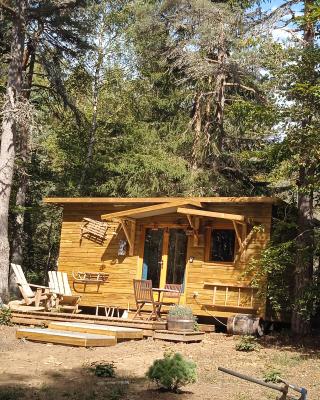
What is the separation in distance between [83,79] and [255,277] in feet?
36.7

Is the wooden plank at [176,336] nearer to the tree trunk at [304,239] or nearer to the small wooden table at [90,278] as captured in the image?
the tree trunk at [304,239]

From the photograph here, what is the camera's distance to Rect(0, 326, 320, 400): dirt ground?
19.3 ft

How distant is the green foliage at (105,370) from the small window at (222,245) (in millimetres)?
5270

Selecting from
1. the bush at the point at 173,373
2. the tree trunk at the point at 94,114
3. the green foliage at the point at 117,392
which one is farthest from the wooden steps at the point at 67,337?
the tree trunk at the point at 94,114

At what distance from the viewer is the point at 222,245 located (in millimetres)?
11969

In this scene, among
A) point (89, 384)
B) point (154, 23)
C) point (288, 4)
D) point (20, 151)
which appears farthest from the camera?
point (154, 23)

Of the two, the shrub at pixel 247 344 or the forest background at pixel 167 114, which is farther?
the forest background at pixel 167 114

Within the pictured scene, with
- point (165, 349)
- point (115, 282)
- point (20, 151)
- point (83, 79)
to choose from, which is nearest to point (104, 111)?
point (83, 79)

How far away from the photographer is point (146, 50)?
64.8 ft

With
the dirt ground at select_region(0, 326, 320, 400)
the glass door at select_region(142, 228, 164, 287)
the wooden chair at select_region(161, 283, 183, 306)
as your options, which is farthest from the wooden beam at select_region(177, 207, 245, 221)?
the dirt ground at select_region(0, 326, 320, 400)

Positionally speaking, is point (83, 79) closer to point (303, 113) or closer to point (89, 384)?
point (303, 113)

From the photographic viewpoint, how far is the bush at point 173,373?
5.88 m

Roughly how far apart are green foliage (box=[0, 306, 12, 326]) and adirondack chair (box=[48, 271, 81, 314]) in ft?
3.60

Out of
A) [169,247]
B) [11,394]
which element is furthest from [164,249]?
[11,394]
